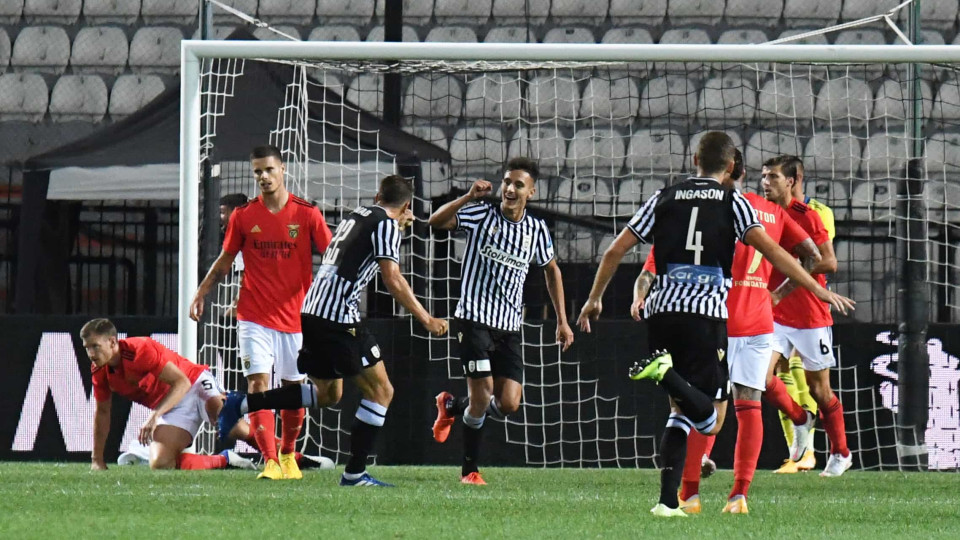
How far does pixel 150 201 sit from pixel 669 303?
638cm

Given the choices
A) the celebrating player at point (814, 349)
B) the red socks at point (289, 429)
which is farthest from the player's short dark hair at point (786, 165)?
the red socks at point (289, 429)

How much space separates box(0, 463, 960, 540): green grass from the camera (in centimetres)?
466

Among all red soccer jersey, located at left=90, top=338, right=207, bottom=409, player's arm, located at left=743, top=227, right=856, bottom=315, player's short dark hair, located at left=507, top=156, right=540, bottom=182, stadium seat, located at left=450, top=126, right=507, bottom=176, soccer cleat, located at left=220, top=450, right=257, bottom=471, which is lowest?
soccer cleat, located at left=220, top=450, right=257, bottom=471

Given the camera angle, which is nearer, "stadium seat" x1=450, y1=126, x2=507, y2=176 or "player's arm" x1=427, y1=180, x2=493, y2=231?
"player's arm" x1=427, y1=180, x2=493, y2=231

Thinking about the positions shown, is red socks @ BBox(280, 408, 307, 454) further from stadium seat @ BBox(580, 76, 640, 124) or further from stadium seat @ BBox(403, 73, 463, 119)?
stadium seat @ BBox(580, 76, 640, 124)

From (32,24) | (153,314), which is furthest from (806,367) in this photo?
(32,24)

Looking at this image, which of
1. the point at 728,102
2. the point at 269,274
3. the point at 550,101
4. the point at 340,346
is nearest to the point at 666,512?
the point at 340,346

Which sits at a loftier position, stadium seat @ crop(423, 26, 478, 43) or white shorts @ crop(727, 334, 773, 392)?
stadium seat @ crop(423, 26, 478, 43)

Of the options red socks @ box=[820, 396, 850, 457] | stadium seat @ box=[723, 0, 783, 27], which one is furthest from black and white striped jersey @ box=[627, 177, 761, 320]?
stadium seat @ box=[723, 0, 783, 27]

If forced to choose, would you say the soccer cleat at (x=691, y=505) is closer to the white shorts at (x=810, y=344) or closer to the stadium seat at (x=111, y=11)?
the white shorts at (x=810, y=344)

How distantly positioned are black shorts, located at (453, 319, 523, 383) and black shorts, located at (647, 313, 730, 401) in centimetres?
211

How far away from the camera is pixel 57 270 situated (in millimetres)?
10242

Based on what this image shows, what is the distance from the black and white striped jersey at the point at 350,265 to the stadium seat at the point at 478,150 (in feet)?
15.9

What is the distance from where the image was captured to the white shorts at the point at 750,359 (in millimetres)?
6219
